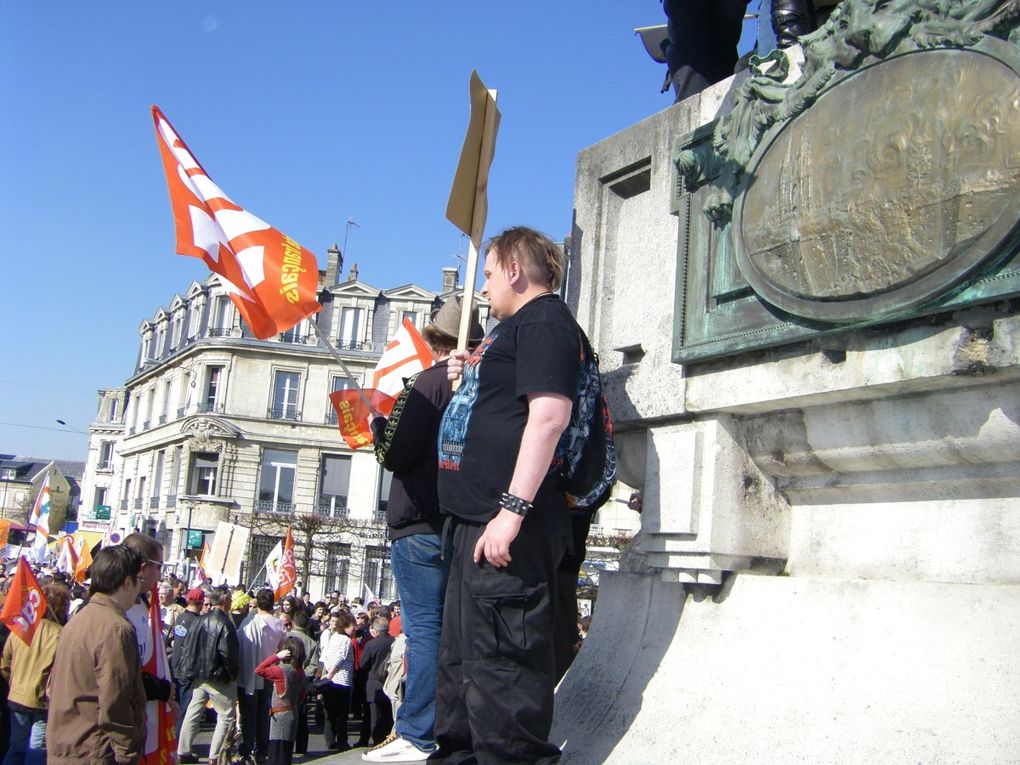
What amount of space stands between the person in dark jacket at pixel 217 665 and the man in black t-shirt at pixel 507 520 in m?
8.36

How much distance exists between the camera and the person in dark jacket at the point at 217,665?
10969 millimetres

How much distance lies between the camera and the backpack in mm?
3303

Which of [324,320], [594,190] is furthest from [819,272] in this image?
[324,320]

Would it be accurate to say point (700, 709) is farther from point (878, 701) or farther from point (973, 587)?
point (973, 587)

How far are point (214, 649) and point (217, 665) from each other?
17cm

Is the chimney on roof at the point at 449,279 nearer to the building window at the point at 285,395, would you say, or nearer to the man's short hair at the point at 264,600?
the building window at the point at 285,395

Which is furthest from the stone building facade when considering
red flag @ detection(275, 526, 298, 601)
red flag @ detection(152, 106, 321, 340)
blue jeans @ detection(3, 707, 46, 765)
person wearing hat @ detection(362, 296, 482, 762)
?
person wearing hat @ detection(362, 296, 482, 762)

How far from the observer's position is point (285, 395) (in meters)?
55.2

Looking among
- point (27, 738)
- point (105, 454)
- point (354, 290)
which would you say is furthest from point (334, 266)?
point (27, 738)

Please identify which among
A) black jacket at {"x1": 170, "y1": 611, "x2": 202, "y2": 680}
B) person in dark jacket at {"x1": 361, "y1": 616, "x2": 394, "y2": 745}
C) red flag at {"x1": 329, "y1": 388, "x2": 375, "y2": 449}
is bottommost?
person in dark jacket at {"x1": 361, "y1": 616, "x2": 394, "y2": 745}

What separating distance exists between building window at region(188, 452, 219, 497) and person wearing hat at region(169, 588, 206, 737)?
44.5 metres

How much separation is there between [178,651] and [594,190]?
8647 mm

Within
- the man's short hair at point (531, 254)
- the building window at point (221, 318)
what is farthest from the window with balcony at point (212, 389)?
the man's short hair at point (531, 254)

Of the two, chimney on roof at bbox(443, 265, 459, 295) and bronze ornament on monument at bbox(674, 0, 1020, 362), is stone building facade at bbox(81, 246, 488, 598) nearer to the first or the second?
chimney on roof at bbox(443, 265, 459, 295)
